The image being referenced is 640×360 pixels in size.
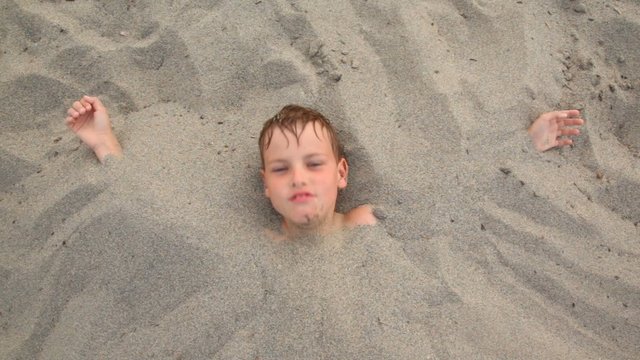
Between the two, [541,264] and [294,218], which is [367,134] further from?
[541,264]

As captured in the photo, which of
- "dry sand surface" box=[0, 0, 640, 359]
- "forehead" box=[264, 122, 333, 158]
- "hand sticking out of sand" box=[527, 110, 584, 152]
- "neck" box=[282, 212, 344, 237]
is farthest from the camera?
"hand sticking out of sand" box=[527, 110, 584, 152]

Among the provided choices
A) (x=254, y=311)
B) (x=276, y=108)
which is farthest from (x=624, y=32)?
(x=254, y=311)

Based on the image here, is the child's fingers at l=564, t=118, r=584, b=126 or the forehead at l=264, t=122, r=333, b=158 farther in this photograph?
the child's fingers at l=564, t=118, r=584, b=126

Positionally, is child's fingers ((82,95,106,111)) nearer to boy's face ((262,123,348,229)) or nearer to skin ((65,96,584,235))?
skin ((65,96,584,235))

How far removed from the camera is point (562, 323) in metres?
2.04

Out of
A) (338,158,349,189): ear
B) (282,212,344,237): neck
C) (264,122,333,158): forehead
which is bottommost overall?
(282,212,344,237): neck

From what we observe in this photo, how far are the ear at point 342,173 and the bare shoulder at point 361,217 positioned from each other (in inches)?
5.1

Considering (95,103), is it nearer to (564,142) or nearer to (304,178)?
(304,178)

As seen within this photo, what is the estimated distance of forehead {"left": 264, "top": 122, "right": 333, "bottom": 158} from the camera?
2.14 m

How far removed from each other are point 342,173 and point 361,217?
0.22 m

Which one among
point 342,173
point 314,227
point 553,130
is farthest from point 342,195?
point 553,130

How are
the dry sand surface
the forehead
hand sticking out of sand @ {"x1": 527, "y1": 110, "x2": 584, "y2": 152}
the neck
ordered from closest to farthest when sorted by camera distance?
1. the dry sand surface
2. the forehead
3. the neck
4. hand sticking out of sand @ {"x1": 527, "y1": 110, "x2": 584, "y2": 152}

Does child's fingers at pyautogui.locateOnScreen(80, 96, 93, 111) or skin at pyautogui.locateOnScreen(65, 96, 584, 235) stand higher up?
child's fingers at pyautogui.locateOnScreen(80, 96, 93, 111)

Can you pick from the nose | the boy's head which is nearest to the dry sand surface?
the boy's head
